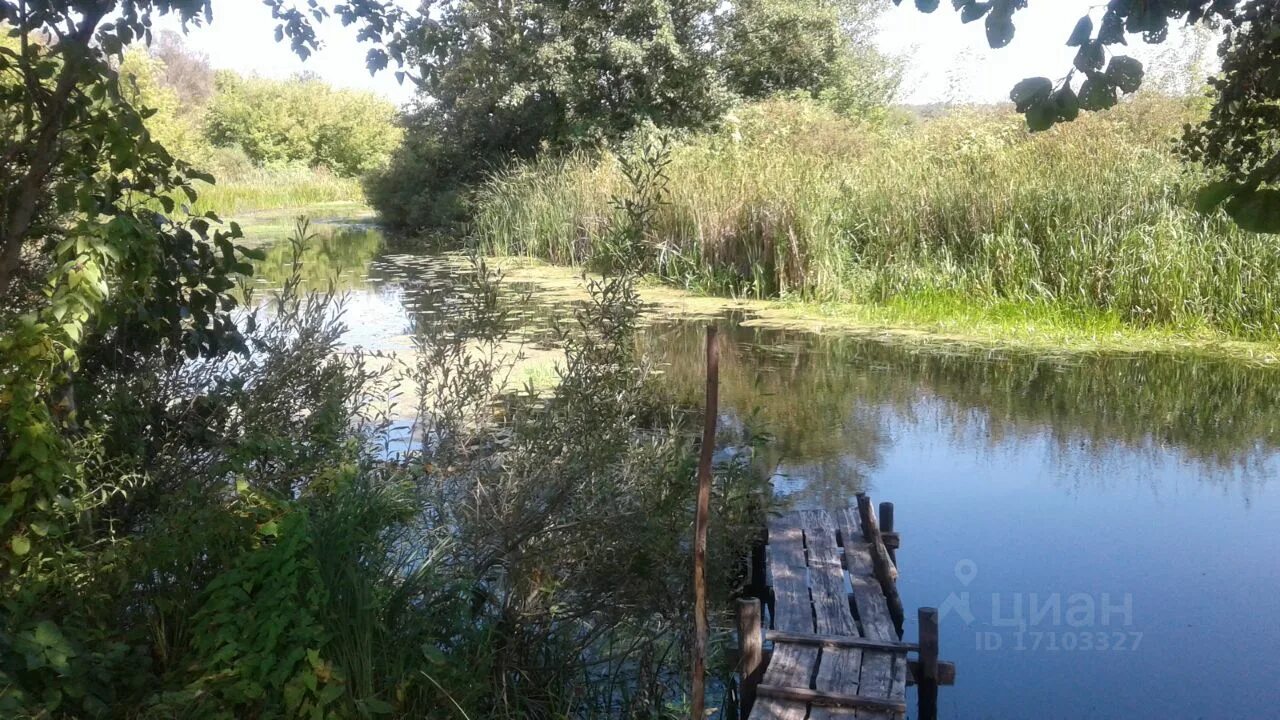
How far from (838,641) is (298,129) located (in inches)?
1697

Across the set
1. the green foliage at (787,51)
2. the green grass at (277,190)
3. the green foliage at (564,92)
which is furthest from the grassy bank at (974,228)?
the green grass at (277,190)

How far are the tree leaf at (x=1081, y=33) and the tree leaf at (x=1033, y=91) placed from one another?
81 mm

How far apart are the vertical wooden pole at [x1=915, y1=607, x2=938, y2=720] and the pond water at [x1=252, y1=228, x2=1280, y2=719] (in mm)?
170

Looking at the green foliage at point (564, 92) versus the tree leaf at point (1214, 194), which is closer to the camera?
the tree leaf at point (1214, 194)

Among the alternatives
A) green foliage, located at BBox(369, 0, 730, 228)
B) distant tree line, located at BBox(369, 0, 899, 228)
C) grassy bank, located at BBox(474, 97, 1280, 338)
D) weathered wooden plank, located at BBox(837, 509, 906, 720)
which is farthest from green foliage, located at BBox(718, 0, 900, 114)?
weathered wooden plank, located at BBox(837, 509, 906, 720)

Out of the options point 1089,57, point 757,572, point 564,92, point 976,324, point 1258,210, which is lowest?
point 757,572

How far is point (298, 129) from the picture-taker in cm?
4300

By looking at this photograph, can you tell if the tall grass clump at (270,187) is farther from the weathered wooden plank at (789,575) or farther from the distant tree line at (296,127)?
the weathered wooden plank at (789,575)

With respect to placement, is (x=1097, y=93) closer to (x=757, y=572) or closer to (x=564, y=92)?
(x=757, y=572)

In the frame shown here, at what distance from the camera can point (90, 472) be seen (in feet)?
11.0

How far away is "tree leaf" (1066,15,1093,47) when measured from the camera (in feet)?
6.28

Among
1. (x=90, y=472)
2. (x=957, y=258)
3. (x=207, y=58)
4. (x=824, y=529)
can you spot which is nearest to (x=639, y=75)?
(x=957, y=258)

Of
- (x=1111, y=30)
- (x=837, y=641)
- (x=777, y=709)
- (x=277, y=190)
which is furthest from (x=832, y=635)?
(x=277, y=190)

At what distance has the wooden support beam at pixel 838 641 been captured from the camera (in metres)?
3.50
